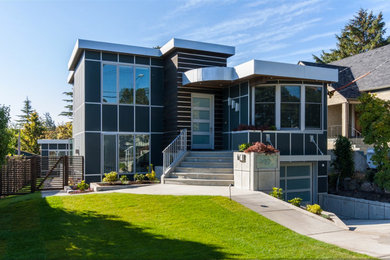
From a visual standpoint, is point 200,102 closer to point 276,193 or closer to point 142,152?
point 142,152

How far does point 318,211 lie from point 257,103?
5.87 m

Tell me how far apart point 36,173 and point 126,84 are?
5408mm

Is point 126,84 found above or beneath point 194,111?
above

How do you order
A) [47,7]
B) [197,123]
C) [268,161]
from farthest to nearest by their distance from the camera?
[197,123]
[47,7]
[268,161]

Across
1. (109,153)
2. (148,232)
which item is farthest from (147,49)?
(148,232)

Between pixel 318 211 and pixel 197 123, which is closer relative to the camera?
pixel 318 211

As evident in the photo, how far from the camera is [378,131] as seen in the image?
12.6 meters

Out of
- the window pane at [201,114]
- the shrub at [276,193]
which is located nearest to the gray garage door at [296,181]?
the shrub at [276,193]

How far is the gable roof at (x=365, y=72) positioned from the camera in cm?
2012

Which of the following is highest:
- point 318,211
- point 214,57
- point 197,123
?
point 214,57

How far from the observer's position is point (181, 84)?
14.9 m

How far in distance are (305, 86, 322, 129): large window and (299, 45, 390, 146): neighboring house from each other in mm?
5963

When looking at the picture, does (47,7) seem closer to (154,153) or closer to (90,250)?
(154,153)

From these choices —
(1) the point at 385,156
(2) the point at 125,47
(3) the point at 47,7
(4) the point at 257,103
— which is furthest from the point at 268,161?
(3) the point at 47,7
